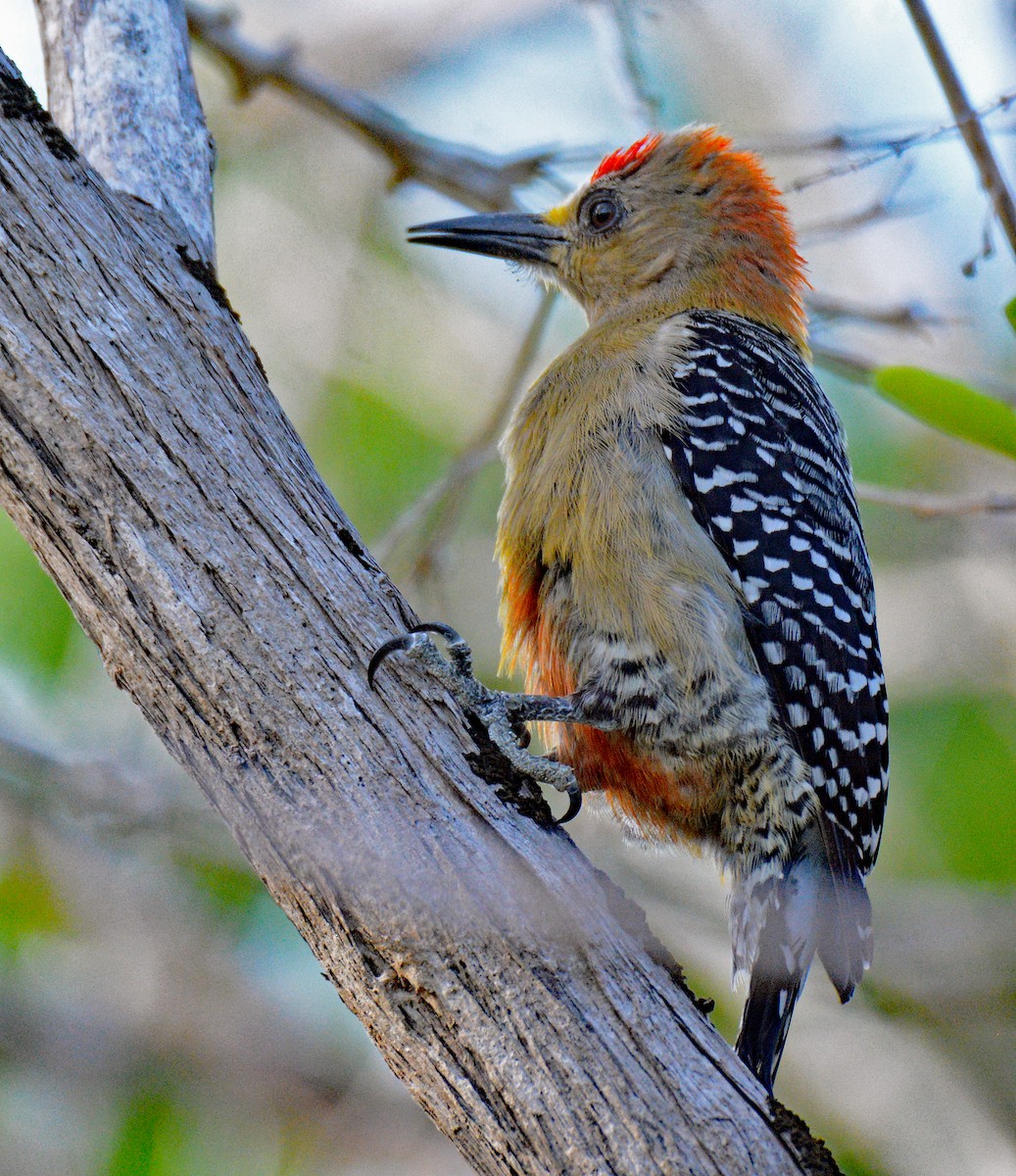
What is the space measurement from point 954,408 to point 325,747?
1.90 meters

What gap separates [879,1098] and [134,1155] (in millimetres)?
2989

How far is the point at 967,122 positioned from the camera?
3570mm

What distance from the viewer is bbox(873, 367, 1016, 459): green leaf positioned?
314 centimetres

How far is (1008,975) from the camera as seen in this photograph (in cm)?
475

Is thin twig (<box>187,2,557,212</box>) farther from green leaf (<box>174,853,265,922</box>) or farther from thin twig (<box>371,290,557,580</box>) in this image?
green leaf (<box>174,853,265,922</box>)

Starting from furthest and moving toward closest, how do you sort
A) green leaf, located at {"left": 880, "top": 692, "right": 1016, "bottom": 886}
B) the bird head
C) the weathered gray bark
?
green leaf, located at {"left": 880, "top": 692, "right": 1016, "bottom": 886}, the bird head, the weathered gray bark

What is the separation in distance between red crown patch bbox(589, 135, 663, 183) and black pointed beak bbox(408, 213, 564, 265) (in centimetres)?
32

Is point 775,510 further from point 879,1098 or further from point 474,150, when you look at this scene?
point 879,1098

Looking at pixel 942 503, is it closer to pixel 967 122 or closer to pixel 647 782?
pixel 967 122

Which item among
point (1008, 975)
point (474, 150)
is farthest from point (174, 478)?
point (1008, 975)

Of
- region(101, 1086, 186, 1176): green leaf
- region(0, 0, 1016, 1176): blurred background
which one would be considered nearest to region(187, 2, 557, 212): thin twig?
region(0, 0, 1016, 1176): blurred background

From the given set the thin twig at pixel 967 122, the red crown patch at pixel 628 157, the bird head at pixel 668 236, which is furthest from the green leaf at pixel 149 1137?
the thin twig at pixel 967 122

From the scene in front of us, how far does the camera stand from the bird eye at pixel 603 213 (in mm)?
4871

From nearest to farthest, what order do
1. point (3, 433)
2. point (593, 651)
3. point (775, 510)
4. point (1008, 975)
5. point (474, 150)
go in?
1. point (3, 433)
2. point (593, 651)
3. point (775, 510)
4. point (1008, 975)
5. point (474, 150)
